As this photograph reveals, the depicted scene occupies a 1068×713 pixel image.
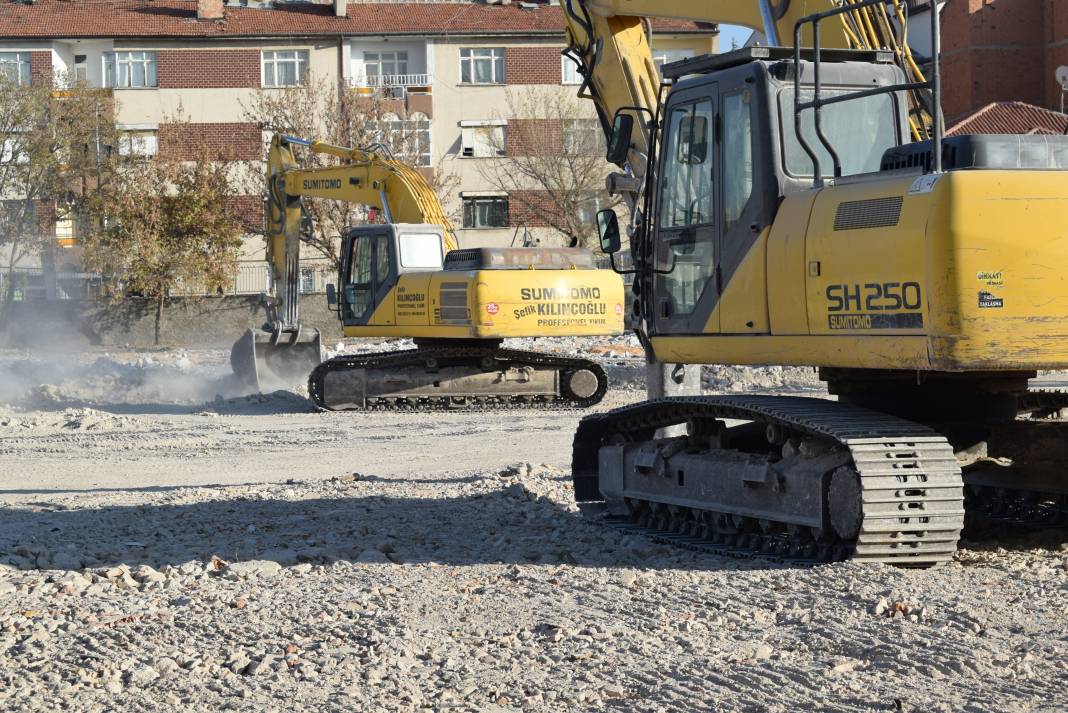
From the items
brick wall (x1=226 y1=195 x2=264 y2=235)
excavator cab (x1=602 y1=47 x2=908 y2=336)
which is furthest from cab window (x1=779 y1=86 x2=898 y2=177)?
brick wall (x1=226 y1=195 x2=264 y2=235)

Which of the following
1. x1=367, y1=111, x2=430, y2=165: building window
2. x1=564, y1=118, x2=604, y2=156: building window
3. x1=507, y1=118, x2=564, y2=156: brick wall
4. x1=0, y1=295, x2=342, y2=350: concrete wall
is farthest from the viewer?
x1=507, y1=118, x2=564, y2=156: brick wall

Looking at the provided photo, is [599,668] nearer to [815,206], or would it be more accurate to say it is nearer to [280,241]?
[815,206]

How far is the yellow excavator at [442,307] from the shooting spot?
19078mm

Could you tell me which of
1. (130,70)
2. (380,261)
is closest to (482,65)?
(130,70)

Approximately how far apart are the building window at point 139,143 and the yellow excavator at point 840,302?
39584mm

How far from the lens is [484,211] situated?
165 feet

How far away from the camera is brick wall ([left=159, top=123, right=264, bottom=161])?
47875mm

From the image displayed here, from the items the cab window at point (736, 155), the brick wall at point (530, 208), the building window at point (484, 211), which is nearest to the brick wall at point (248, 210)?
the building window at point (484, 211)

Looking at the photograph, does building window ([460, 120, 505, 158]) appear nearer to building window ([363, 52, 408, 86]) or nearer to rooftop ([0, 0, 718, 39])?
building window ([363, 52, 408, 86])

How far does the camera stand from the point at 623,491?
9469mm

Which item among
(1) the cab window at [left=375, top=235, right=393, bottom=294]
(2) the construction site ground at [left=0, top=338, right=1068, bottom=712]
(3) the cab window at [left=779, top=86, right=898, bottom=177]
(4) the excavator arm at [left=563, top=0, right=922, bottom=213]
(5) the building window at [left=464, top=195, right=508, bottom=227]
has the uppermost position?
(5) the building window at [left=464, top=195, right=508, bottom=227]

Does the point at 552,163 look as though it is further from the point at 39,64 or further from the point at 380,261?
the point at 380,261

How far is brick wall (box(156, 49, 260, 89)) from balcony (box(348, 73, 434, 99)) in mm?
3688

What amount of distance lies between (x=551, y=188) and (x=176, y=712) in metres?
42.6
